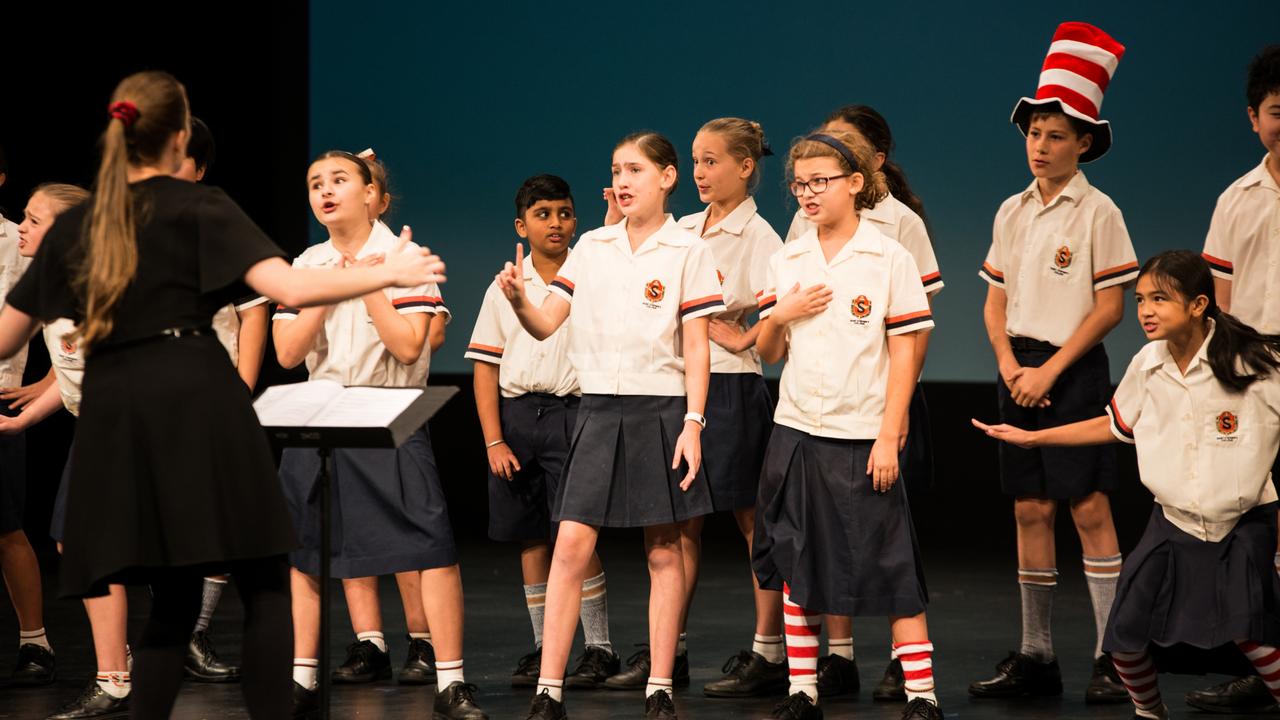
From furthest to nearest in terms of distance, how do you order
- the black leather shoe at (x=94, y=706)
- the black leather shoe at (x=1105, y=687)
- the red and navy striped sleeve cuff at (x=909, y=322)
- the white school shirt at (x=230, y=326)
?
the white school shirt at (x=230, y=326) < the black leather shoe at (x=1105, y=687) < the black leather shoe at (x=94, y=706) < the red and navy striped sleeve cuff at (x=909, y=322)

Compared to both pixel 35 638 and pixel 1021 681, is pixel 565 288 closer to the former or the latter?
pixel 1021 681

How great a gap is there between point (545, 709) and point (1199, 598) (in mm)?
1533

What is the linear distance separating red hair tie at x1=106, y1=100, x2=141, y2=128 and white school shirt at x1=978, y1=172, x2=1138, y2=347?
8.02 ft

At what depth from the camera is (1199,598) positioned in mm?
3373

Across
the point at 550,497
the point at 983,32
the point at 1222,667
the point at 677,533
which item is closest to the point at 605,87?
the point at 983,32

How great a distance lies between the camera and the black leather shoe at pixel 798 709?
352 cm

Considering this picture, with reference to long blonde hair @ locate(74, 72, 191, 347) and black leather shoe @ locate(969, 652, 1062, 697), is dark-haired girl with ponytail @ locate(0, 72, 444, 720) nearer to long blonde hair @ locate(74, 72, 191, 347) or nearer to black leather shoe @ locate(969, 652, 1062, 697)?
long blonde hair @ locate(74, 72, 191, 347)

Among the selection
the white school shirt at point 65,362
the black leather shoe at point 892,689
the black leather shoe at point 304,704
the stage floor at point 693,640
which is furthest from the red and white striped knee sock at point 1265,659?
the white school shirt at point 65,362

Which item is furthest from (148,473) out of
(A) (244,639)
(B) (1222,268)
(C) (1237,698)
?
(B) (1222,268)

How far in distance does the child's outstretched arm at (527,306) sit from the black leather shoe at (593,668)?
1.02m

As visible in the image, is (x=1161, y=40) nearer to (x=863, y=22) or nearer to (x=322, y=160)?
(x=863, y=22)

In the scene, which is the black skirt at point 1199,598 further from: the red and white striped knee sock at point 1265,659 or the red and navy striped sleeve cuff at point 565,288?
the red and navy striped sleeve cuff at point 565,288

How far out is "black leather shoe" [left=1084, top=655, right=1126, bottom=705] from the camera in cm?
381

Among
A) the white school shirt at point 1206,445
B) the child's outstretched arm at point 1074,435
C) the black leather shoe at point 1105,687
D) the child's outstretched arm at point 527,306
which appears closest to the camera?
the child's outstretched arm at point 527,306
